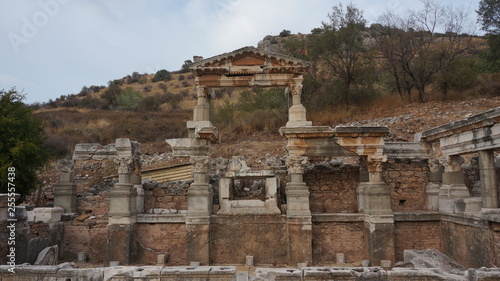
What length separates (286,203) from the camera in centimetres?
1152

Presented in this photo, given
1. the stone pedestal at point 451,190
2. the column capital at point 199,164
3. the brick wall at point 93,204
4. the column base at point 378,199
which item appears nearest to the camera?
the stone pedestal at point 451,190

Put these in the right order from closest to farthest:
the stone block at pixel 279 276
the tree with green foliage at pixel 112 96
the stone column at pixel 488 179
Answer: the stone block at pixel 279 276
the stone column at pixel 488 179
the tree with green foliage at pixel 112 96

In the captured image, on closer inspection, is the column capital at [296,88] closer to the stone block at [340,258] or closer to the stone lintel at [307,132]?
the stone lintel at [307,132]

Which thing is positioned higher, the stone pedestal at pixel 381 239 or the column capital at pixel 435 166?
the column capital at pixel 435 166

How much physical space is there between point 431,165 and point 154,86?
43.8 m

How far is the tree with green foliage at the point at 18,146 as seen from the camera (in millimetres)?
11680

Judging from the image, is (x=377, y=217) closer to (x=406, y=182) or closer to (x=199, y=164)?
(x=406, y=182)

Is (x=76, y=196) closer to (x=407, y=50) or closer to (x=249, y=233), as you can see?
(x=249, y=233)

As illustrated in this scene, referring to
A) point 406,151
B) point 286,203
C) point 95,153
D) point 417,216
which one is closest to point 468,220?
point 417,216

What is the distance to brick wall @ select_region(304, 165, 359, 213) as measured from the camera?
39.7 feet

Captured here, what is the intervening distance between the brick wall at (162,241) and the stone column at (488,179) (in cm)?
847

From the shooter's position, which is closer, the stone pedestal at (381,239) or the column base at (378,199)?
the stone pedestal at (381,239)

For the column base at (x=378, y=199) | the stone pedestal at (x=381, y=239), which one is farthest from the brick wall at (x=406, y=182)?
the stone pedestal at (x=381, y=239)

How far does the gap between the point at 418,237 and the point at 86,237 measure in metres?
10.7
